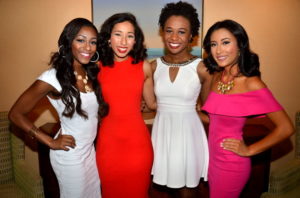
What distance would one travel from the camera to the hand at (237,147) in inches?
66.9

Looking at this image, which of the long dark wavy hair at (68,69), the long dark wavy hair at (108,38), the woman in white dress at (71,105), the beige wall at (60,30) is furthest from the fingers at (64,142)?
the beige wall at (60,30)

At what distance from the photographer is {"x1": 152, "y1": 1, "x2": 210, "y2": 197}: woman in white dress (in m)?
2.10

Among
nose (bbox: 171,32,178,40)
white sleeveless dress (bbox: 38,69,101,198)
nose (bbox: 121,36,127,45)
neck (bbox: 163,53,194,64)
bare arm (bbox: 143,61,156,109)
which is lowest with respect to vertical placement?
white sleeveless dress (bbox: 38,69,101,198)

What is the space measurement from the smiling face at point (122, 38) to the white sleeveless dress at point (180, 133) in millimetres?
389

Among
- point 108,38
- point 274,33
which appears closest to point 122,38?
point 108,38

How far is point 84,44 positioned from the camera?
1759 mm

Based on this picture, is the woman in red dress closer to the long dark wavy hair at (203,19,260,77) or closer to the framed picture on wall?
the long dark wavy hair at (203,19,260,77)

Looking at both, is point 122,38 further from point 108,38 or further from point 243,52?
point 243,52

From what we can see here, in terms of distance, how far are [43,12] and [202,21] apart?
1866 mm

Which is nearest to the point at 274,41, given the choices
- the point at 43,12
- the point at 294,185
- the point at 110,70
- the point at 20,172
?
the point at 294,185

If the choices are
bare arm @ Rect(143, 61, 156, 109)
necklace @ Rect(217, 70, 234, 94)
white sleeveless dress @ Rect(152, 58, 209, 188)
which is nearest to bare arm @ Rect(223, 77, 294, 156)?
necklace @ Rect(217, 70, 234, 94)

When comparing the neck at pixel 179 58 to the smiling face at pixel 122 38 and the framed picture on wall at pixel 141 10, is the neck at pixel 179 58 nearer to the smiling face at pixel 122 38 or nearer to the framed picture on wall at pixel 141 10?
the smiling face at pixel 122 38

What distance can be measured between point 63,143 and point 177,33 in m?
1.19

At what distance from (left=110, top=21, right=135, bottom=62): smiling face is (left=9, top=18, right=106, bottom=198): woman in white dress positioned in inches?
7.1
